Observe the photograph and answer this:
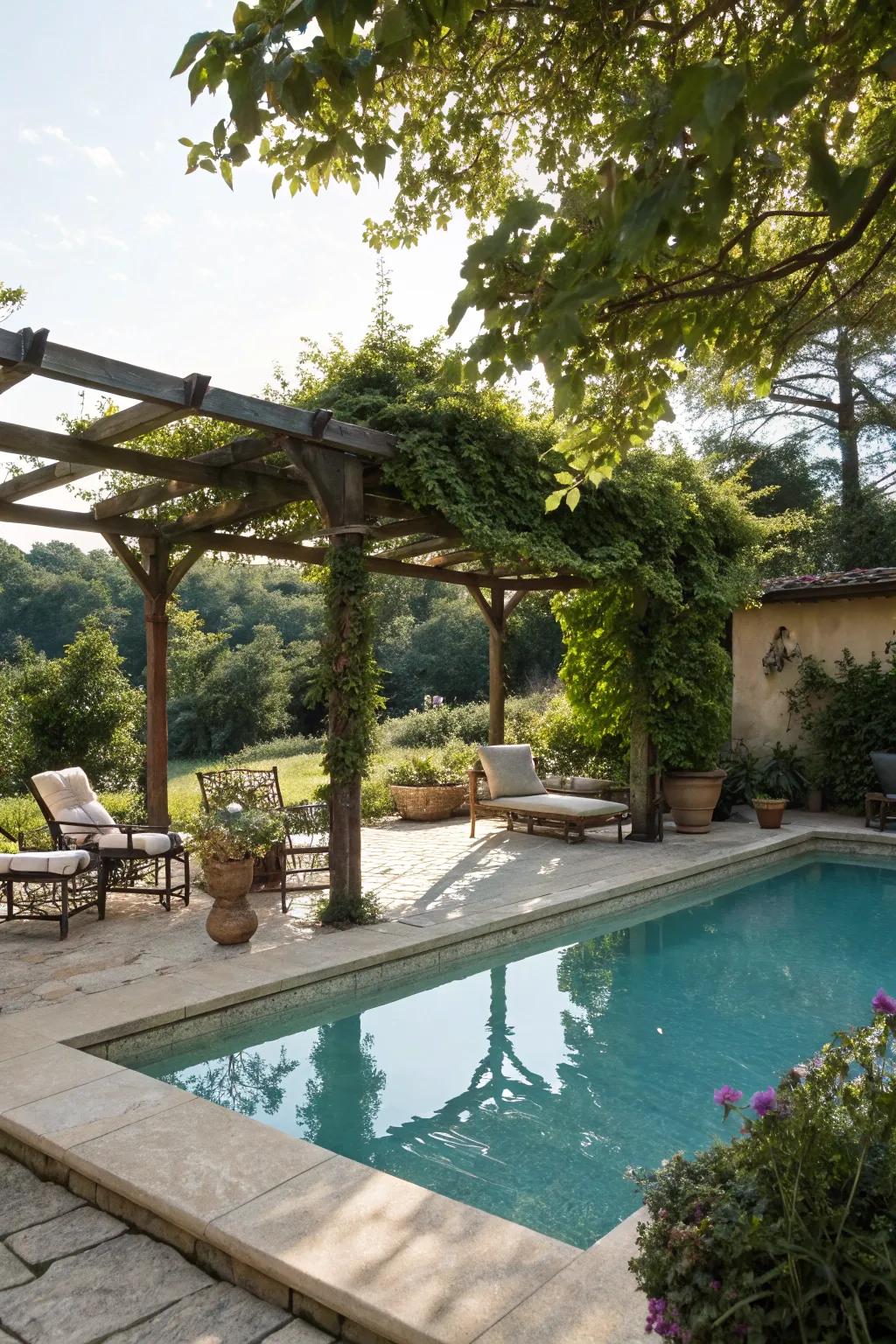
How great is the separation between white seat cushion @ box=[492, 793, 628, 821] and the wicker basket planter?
4.69 feet

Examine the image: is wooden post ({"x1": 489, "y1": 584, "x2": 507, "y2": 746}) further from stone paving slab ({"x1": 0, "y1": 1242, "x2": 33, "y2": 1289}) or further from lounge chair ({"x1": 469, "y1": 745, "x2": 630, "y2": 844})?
stone paving slab ({"x1": 0, "y1": 1242, "x2": 33, "y2": 1289})

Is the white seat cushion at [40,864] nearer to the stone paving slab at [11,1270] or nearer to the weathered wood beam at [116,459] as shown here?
the weathered wood beam at [116,459]

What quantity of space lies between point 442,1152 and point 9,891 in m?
3.88

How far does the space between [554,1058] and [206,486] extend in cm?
457

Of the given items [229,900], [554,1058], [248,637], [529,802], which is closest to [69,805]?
[229,900]

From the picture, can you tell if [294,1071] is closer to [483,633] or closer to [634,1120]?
[634,1120]

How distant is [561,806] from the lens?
9.67 m

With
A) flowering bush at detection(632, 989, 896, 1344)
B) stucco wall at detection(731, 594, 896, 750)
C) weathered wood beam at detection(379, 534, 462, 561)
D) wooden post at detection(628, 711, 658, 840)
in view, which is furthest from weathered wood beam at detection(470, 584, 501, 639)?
flowering bush at detection(632, 989, 896, 1344)

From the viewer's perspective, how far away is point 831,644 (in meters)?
12.5

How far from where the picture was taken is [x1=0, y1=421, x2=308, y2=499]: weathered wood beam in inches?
228

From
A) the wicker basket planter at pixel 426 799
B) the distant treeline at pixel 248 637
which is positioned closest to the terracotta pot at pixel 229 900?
the wicker basket planter at pixel 426 799

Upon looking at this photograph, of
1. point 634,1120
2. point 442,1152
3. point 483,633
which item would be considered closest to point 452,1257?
point 442,1152

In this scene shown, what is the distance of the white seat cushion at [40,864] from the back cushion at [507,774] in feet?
16.5

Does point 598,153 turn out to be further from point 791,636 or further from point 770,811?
point 791,636
